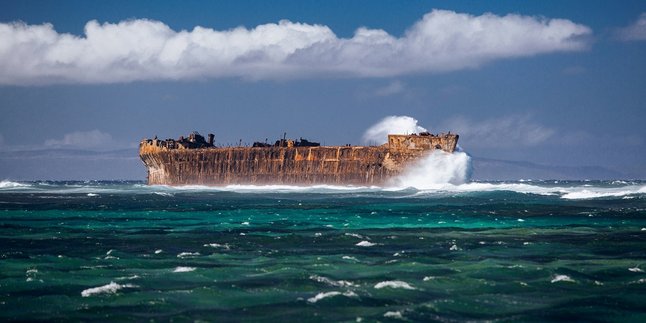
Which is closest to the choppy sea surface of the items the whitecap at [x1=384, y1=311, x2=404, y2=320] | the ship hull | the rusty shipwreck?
the whitecap at [x1=384, y1=311, x2=404, y2=320]

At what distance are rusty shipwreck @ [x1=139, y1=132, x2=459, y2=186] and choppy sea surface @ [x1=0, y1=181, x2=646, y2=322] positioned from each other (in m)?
49.3

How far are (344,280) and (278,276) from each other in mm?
1813

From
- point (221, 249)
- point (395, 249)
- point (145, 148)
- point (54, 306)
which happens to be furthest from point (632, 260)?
point (145, 148)

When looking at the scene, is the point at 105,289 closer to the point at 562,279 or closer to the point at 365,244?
the point at 562,279

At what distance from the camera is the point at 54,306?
760 inches

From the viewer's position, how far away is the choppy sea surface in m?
18.7

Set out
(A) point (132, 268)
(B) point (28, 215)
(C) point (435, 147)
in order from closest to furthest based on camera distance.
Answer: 1. (A) point (132, 268)
2. (B) point (28, 215)
3. (C) point (435, 147)

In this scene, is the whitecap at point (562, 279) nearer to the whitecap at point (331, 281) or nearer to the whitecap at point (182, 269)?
the whitecap at point (331, 281)

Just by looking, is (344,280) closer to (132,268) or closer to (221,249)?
(132,268)

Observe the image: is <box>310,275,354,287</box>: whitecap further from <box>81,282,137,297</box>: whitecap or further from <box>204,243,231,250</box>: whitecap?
<box>204,243,231,250</box>: whitecap

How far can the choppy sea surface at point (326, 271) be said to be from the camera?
61.3ft

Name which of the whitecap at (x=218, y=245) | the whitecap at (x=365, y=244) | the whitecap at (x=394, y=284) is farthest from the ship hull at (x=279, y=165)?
the whitecap at (x=394, y=284)

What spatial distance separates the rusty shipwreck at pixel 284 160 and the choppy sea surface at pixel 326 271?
49328 mm

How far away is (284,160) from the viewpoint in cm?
10244
